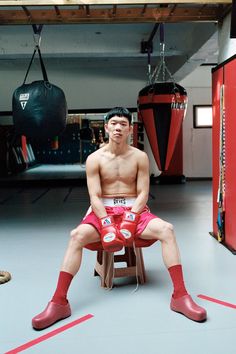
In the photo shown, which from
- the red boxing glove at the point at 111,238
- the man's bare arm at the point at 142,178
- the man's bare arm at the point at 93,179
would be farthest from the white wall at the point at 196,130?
the red boxing glove at the point at 111,238

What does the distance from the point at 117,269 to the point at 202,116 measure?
8858mm

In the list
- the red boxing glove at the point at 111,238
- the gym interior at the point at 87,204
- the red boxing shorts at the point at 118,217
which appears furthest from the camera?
the red boxing shorts at the point at 118,217

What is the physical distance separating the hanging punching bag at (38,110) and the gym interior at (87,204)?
17mm

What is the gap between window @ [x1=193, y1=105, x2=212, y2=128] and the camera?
11250mm

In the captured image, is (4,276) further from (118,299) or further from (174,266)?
(174,266)

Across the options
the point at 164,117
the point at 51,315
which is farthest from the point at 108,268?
the point at 164,117

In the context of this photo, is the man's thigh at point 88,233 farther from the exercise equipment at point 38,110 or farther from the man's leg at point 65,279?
the exercise equipment at point 38,110

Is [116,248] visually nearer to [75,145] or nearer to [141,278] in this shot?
[141,278]

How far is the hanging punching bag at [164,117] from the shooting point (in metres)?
5.29

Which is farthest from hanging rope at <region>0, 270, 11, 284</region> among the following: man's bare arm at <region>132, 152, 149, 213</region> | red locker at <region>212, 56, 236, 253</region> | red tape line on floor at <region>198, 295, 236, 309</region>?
red locker at <region>212, 56, 236, 253</region>

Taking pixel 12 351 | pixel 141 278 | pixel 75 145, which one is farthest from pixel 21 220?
pixel 75 145

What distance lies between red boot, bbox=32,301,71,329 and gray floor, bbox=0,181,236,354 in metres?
0.04

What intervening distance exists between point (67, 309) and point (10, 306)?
1.46 ft

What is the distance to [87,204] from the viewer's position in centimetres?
751
